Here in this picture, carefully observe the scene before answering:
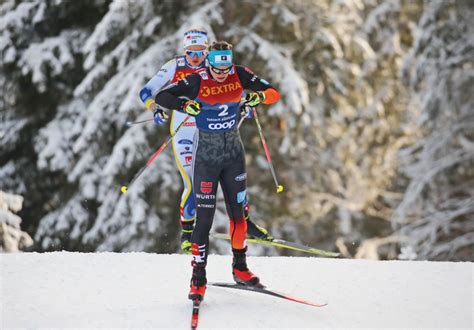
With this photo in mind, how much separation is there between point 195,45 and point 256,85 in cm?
120

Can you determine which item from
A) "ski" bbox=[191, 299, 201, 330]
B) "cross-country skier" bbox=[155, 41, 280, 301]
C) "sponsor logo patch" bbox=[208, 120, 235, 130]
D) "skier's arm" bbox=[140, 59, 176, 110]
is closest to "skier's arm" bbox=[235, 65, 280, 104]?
"cross-country skier" bbox=[155, 41, 280, 301]

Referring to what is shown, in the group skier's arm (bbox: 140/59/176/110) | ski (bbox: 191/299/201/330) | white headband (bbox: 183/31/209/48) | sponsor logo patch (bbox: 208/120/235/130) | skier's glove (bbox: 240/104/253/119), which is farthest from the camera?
white headband (bbox: 183/31/209/48)

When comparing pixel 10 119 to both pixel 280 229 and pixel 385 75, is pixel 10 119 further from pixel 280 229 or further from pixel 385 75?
pixel 385 75

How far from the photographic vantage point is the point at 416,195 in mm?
13906

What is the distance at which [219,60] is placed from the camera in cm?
575

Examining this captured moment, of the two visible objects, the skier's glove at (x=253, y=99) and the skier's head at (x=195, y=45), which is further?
the skier's head at (x=195, y=45)

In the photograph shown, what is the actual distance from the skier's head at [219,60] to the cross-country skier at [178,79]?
0.86 metres

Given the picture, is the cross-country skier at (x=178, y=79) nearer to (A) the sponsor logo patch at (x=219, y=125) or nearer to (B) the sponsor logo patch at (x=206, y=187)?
(A) the sponsor logo patch at (x=219, y=125)

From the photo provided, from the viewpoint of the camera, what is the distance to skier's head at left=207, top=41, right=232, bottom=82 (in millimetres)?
5746

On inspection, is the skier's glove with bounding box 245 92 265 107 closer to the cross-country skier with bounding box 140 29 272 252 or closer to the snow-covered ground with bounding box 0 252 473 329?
the cross-country skier with bounding box 140 29 272 252

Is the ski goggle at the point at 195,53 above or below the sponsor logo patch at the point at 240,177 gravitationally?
above

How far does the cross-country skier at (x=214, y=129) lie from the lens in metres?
5.78


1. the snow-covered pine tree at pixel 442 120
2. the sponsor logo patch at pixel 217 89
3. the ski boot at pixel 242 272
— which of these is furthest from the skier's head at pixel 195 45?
the snow-covered pine tree at pixel 442 120

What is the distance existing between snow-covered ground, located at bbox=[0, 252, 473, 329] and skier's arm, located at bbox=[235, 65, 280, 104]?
1.92 m
